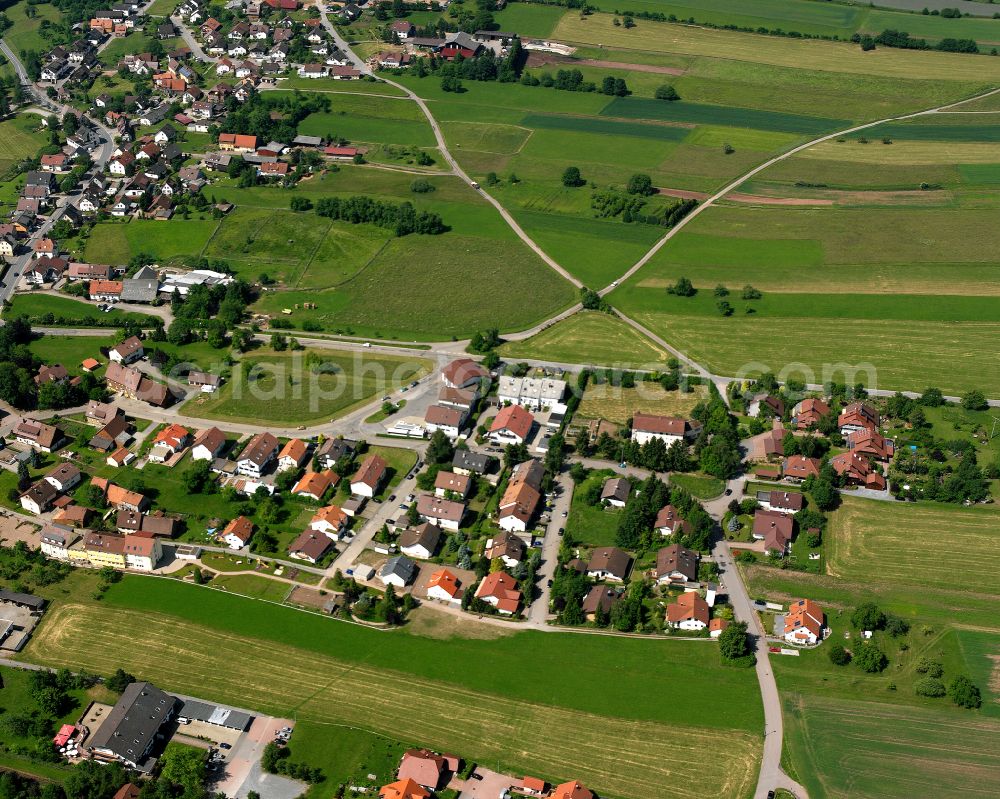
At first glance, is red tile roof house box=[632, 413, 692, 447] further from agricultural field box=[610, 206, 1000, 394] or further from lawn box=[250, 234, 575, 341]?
lawn box=[250, 234, 575, 341]

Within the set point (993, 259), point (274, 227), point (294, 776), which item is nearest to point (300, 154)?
point (274, 227)

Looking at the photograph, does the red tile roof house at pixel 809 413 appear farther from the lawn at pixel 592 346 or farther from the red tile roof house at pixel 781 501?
the lawn at pixel 592 346

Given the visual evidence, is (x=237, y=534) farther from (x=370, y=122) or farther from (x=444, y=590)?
(x=370, y=122)

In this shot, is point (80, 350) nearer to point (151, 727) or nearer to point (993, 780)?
point (151, 727)

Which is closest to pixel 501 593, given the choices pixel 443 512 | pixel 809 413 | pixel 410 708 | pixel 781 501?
pixel 443 512

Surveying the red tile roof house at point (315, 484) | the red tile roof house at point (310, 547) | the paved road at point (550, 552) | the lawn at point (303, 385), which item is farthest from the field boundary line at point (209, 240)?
the paved road at point (550, 552)

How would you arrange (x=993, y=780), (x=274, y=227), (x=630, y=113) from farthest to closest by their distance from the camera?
1. (x=630, y=113)
2. (x=274, y=227)
3. (x=993, y=780)
